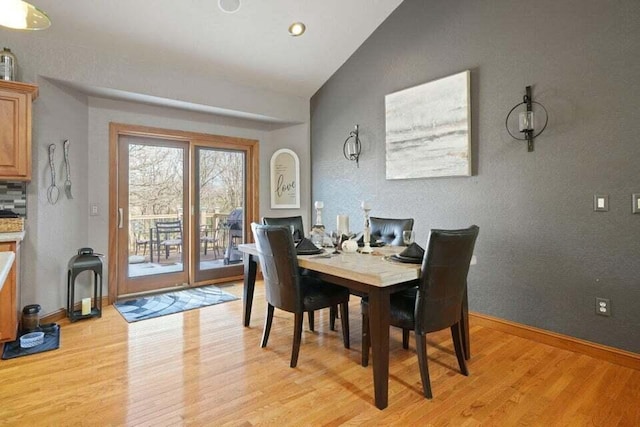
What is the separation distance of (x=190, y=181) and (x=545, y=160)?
3.97m

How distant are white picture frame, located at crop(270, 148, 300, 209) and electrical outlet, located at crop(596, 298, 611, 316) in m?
3.62

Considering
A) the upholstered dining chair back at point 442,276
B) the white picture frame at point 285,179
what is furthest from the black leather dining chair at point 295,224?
the white picture frame at point 285,179

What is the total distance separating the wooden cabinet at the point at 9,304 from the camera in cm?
271

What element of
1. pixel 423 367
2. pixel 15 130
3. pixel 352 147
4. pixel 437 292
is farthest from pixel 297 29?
pixel 423 367

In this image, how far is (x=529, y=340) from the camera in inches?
118

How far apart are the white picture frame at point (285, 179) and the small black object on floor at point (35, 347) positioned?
9.86 ft

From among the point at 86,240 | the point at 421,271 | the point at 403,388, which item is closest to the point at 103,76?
the point at 86,240

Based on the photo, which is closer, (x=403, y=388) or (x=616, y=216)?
(x=403, y=388)

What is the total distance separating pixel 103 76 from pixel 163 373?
289 cm

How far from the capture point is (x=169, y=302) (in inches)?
162

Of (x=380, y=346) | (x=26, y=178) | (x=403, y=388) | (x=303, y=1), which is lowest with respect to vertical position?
(x=403, y=388)

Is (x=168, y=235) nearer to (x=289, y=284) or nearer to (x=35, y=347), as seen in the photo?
(x=35, y=347)

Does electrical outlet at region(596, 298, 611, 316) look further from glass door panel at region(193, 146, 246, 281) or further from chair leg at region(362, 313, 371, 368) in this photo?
glass door panel at region(193, 146, 246, 281)

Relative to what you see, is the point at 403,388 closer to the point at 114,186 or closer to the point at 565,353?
the point at 565,353
